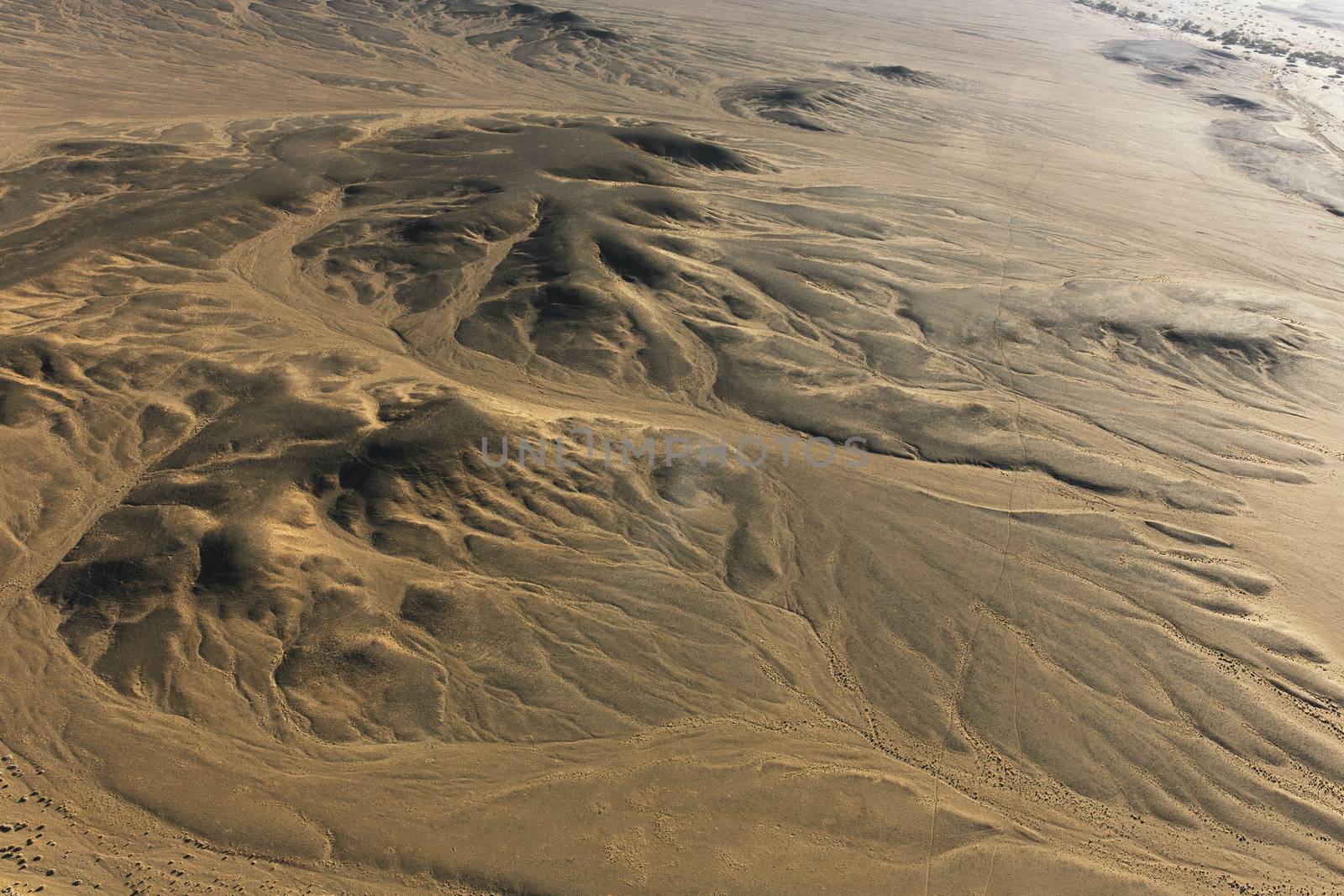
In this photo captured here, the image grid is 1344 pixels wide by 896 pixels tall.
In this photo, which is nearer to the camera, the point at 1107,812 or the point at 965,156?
the point at 1107,812

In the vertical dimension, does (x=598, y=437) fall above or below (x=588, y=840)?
above

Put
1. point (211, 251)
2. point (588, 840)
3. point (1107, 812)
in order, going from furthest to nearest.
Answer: point (211, 251) → point (1107, 812) → point (588, 840)

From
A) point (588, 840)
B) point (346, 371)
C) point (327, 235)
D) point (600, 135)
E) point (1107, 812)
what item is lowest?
point (588, 840)

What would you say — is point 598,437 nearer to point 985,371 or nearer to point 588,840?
point 588,840

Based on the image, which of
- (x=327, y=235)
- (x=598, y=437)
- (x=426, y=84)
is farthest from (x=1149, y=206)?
(x=426, y=84)

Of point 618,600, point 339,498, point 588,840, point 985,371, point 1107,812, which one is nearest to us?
point 588,840

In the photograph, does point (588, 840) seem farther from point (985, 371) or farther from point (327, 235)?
point (327, 235)
